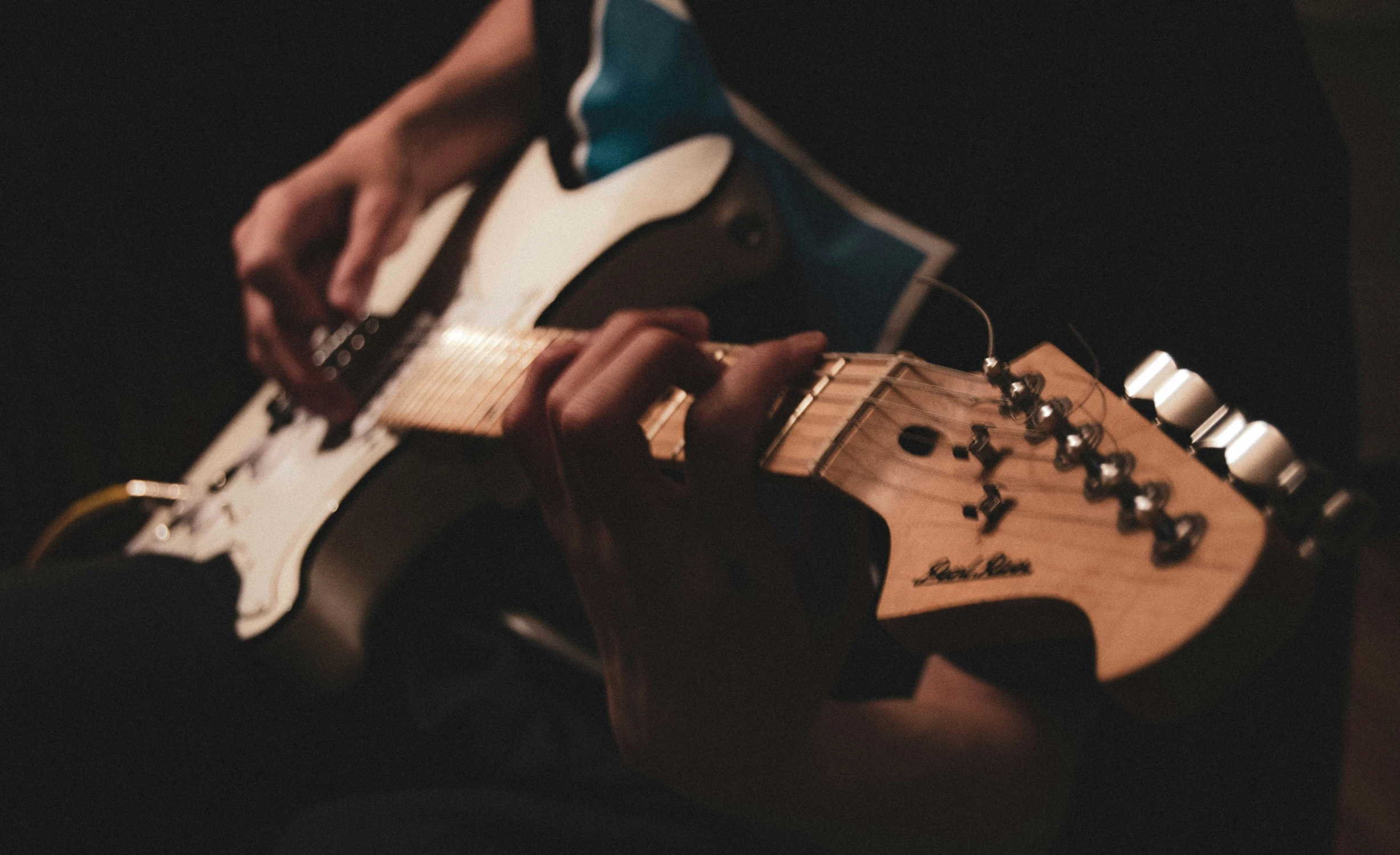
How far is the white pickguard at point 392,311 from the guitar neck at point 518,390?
4 cm

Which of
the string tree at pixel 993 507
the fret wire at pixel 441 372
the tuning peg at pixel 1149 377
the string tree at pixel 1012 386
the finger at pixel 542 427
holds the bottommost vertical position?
the fret wire at pixel 441 372

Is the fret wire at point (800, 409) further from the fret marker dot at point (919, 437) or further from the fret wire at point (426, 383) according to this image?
the fret wire at point (426, 383)

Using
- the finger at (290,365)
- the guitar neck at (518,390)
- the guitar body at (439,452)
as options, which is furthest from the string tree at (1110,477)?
the finger at (290,365)

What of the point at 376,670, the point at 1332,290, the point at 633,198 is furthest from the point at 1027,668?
the point at 376,670

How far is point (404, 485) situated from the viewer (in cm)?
79

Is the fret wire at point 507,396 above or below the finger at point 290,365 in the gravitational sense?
above

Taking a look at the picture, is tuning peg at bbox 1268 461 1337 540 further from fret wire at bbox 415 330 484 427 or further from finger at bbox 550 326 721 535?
fret wire at bbox 415 330 484 427

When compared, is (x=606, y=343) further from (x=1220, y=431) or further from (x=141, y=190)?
(x=141, y=190)

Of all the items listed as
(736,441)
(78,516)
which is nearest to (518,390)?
(736,441)

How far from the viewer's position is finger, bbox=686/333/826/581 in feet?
1.52

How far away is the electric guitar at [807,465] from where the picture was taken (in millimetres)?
316

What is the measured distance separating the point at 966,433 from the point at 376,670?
75 centimetres

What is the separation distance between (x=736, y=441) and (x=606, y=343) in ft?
0.39

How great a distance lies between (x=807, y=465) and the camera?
46 centimetres
